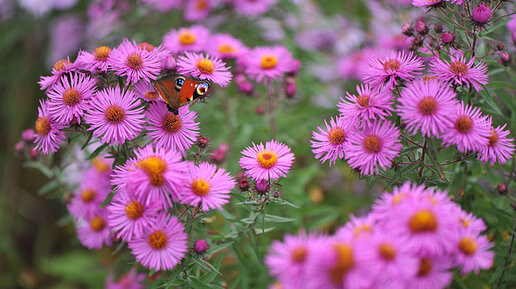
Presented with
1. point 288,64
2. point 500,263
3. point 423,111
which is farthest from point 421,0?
point 500,263

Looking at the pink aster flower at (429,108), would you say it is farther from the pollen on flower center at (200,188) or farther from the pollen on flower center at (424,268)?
the pollen on flower center at (200,188)

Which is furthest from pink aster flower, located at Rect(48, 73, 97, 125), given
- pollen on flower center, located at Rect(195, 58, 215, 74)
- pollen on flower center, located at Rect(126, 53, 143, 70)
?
pollen on flower center, located at Rect(195, 58, 215, 74)

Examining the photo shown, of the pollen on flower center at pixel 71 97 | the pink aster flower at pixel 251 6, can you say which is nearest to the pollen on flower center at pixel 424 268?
the pollen on flower center at pixel 71 97

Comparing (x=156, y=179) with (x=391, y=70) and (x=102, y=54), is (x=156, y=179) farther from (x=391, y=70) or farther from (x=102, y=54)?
(x=391, y=70)

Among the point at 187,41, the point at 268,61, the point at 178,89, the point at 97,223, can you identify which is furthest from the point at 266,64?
the point at 97,223

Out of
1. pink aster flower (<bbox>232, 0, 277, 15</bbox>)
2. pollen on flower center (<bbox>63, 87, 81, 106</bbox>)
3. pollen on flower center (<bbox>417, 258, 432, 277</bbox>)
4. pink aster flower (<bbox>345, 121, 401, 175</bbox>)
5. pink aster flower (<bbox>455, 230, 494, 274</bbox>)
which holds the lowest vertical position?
pollen on flower center (<bbox>417, 258, 432, 277</bbox>)

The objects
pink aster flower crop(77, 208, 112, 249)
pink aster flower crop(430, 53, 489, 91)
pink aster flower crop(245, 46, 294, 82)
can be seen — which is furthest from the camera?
pink aster flower crop(245, 46, 294, 82)

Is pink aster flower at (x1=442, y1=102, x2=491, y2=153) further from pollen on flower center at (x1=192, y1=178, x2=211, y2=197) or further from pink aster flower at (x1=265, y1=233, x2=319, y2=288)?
pollen on flower center at (x1=192, y1=178, x2=211, y2=197)
